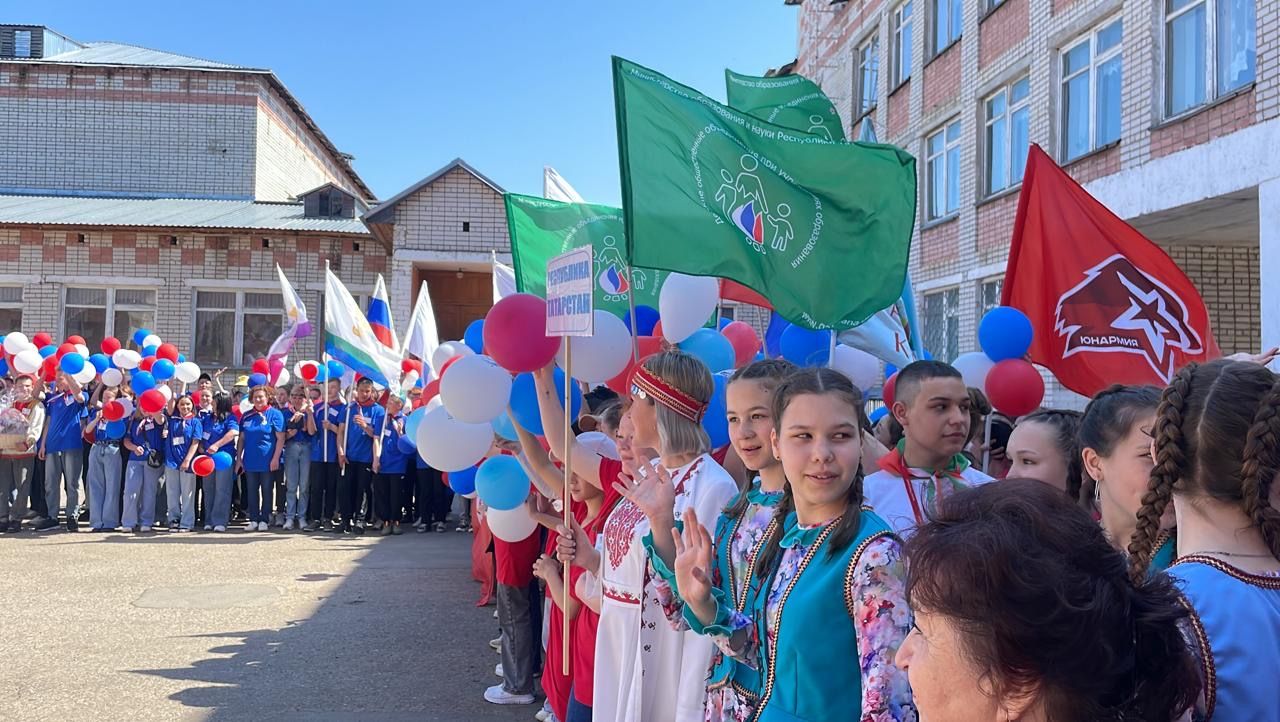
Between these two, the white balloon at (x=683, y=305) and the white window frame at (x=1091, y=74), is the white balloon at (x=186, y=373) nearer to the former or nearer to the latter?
the white balloon at (x=683, y=305)

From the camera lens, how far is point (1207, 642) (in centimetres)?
143

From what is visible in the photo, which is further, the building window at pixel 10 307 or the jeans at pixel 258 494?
the building window at pixel 10 307

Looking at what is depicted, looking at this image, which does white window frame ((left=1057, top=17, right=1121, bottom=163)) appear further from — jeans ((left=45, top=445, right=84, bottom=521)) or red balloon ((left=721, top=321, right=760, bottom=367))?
jeans ((left=45, top=445, right=84, bottom=521))

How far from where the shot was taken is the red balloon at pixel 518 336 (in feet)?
13.2

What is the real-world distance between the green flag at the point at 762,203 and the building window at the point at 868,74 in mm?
17021

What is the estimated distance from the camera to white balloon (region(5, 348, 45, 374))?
11711 millimetres

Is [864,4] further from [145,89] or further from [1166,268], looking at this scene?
[145,89]

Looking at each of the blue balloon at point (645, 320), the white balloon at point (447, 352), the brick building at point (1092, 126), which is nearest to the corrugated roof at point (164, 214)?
the brick building at point (1092, 126)

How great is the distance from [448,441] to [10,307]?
24749mm

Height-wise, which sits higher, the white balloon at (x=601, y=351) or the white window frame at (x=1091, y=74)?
the white window frame at (x=1091, y=74)

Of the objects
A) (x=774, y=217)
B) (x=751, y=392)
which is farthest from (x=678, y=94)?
(x=751, y=392)

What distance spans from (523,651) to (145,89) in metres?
30.7

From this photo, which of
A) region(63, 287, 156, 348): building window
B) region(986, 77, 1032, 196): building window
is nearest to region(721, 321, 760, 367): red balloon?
region(986, 77, 1032, 196): building window

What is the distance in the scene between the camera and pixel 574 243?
7535mm
